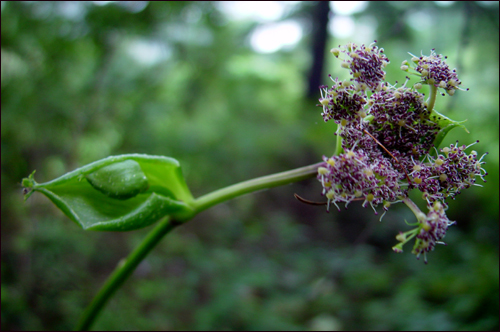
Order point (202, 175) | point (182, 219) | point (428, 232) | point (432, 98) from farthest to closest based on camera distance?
point (202, 175) < point (182, 219) < point (432, 98) < point (428, 232)

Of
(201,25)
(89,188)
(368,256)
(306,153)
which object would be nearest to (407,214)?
(368,256)

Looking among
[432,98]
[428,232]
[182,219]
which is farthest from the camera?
[182,219]

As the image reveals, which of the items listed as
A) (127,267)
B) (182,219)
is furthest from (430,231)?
(127,267)

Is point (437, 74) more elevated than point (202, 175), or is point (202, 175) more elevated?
point (437, 74)

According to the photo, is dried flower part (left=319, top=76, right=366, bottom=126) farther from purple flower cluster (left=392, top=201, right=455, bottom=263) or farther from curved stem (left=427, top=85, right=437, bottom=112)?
purple flower cluster (left=392, top=201, right=455, bottom=263)

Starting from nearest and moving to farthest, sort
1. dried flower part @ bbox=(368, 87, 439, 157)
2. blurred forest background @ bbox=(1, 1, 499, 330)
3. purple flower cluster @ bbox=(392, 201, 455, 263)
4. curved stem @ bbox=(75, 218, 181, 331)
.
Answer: purple flower cluster @ bbox=(392, 201, 455, 263)
dried flower part @ bbox=(368, 87, 439, 157)
curved stem @ bbox=(75, 218, 181, 331)
blurred forest background @ bbox=(1, 1, 499, 330)

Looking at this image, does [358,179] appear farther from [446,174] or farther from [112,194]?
[112,194]

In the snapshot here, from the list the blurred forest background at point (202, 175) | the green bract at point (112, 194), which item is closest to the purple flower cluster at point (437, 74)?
the green bract at point (112, 194)

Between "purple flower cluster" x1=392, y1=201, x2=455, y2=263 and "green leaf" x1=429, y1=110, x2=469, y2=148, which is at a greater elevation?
"green leaf" x1=429, y1=110, x2=469, y2=148

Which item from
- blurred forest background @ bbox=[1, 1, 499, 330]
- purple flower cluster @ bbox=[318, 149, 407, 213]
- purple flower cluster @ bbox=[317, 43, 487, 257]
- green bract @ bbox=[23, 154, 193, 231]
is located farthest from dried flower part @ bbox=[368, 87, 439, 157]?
blurred forest background @ bbox=[1, 1, 499, 330]
